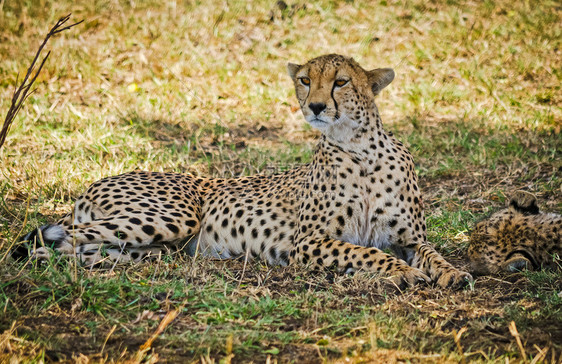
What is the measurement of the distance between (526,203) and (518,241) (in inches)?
11.0

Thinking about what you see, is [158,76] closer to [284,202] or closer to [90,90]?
[90,90]

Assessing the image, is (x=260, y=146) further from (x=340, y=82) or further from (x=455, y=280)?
(x=455, y=280)

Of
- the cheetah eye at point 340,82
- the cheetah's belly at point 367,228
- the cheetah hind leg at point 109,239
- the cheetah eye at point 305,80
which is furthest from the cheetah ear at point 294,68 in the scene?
the cheetah hind leg at point 109,239

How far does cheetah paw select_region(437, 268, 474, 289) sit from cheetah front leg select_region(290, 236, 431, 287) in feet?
0.36

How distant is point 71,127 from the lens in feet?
23.0

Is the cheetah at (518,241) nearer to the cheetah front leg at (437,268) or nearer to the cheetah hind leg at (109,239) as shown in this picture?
the cheetah front leg at (437,268)

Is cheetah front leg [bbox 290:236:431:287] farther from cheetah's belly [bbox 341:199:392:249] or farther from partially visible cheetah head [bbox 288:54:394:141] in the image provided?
partially visible cheetah head [bbox 288:54:394:141]

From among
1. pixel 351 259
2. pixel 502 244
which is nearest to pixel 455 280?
pixel 502 244

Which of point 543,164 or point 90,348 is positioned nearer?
point 90,348

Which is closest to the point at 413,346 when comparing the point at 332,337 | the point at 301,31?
the point at 332,337

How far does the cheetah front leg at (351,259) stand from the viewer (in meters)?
3.79

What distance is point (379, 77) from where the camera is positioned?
4441 millimetres

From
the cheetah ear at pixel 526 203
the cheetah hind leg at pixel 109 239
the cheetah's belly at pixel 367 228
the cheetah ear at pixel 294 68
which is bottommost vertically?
the cheetah hind leg at pixel 109 239

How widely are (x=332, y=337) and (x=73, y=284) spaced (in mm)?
1263
